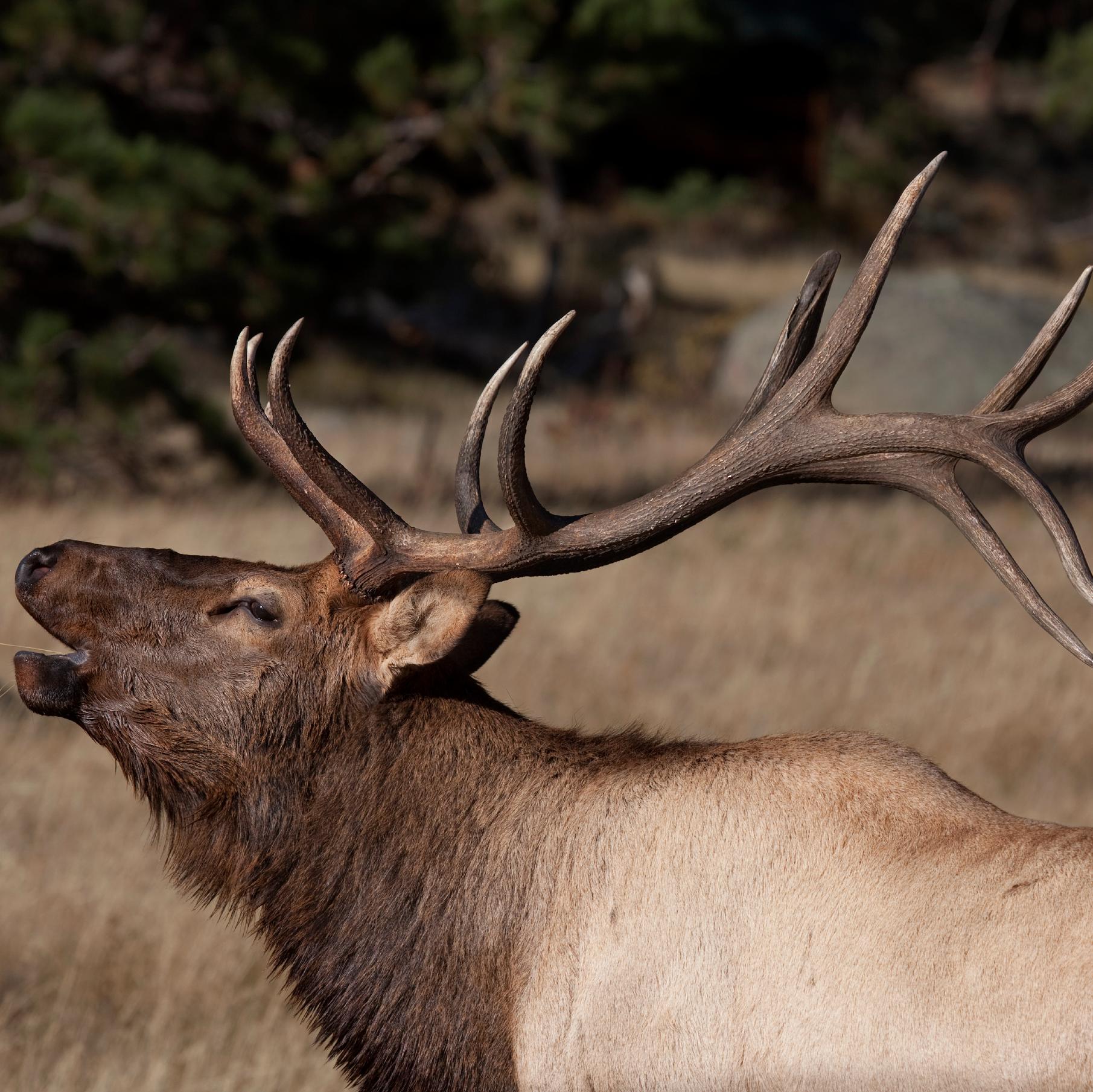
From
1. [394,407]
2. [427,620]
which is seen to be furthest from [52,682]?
[394,407]

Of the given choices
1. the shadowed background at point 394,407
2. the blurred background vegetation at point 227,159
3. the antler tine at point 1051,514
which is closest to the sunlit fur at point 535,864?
the antler tine at point 1051,514

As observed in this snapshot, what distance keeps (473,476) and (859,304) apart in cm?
109

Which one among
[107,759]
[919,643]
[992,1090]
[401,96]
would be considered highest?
[401,96]

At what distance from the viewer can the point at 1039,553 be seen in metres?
10.1

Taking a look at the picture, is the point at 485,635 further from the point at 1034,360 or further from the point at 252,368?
the point at 1034,360

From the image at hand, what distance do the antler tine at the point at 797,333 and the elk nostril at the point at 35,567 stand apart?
5.72 feet

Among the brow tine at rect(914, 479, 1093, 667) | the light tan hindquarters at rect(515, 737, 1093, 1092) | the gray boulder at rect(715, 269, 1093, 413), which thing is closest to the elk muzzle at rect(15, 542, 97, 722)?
the light tan hindquarters at rect(515, 737, 1093, 1092)

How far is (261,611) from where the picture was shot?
334cm

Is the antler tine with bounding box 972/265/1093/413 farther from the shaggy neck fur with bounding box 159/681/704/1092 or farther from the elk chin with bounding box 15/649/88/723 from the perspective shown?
the elk chin with bounding box 15/649/88/723

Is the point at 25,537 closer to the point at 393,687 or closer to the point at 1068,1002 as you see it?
the point at 393,687

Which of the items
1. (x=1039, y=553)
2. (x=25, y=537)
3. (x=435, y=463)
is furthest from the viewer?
(x=435, y=463)

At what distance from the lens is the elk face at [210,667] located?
10.7ft

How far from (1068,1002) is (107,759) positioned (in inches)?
174

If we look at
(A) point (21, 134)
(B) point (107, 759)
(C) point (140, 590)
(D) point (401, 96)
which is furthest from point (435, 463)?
(C) point (140, 590)
